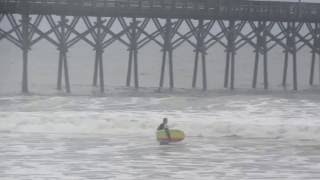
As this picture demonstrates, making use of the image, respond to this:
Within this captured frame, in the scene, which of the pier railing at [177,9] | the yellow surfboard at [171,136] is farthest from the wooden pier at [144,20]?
the yellow surfboard at [171,136]

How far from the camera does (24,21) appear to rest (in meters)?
28.2

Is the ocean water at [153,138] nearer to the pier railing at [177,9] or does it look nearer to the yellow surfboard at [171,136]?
the yellow surfboard at [171,136]

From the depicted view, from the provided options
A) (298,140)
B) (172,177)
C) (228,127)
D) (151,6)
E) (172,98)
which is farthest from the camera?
(151,6)

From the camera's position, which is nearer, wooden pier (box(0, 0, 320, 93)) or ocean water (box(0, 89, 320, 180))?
ocean water (box(0, 89, 320, 180))

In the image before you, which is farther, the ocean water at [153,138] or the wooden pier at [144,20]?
the wooden pier at [144,20]

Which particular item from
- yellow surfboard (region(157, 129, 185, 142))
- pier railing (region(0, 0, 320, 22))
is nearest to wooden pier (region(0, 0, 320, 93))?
pier railing (region(0, 0, 320, 22))

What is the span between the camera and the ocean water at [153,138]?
548 inches

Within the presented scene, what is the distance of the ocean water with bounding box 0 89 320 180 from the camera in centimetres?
1391

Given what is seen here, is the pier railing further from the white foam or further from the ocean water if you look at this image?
the white foam

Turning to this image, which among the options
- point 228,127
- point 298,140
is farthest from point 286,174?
point 228,127

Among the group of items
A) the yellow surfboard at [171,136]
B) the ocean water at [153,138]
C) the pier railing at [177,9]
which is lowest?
the ocean water at [153,138]

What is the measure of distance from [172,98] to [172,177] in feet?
45.7

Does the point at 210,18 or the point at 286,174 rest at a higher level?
the point at 210,18

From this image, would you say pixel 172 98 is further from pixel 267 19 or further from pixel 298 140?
pixel 298 140
